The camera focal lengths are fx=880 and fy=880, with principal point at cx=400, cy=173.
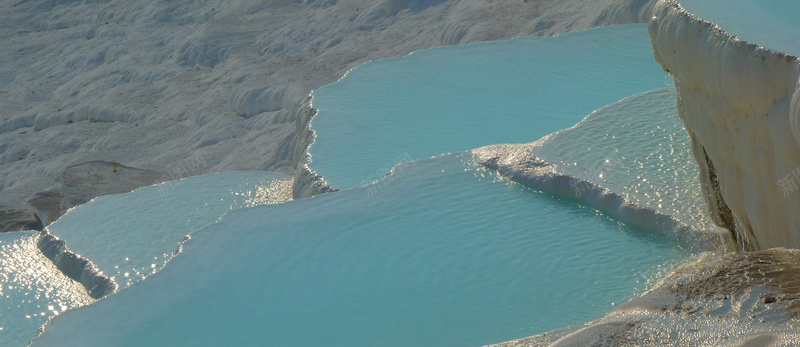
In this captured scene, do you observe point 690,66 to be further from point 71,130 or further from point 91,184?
point 71,130

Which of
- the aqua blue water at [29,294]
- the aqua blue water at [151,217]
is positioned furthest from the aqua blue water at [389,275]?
the aqua blue water at [29,294]

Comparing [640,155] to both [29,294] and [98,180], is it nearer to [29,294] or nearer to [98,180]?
[29,294]

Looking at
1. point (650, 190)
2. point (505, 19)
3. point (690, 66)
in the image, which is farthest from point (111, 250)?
point (505, 19)

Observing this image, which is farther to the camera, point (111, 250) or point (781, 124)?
point (111, 250)

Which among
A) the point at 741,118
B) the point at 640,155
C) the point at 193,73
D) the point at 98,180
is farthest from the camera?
the point at 193,73

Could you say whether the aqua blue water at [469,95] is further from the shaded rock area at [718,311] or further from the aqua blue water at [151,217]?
the shaded rock area at [718,311]

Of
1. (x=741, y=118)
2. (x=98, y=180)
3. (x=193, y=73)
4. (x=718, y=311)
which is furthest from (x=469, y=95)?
(x=193, y=73)
